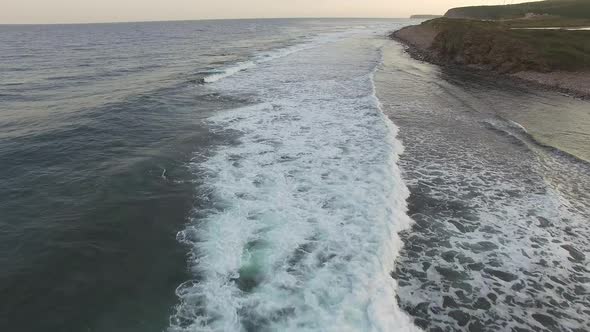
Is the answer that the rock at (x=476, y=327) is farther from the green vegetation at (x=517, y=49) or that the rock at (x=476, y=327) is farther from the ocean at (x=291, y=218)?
the green vegetation at (x=517, y=49)

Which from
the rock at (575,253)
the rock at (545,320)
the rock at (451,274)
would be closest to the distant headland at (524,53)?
the rock at (575,253)

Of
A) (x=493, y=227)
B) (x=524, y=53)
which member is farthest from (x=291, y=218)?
(x=524, y=53)

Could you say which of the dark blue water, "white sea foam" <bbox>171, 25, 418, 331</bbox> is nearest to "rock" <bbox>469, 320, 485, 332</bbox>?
"white sea foam" <bbox>171, 25, 418, 331</bbox>

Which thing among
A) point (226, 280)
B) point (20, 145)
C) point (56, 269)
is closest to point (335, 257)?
point (226, 280)

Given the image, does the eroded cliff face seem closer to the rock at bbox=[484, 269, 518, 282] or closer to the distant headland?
the distant headland

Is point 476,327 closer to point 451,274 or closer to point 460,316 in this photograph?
point 460,316

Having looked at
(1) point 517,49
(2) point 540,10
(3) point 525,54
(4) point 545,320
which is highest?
(2) point 540,10
